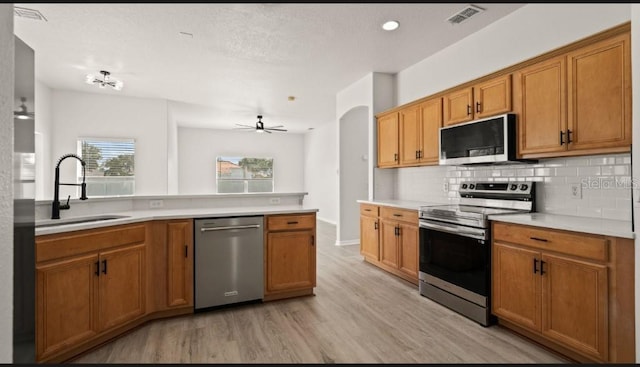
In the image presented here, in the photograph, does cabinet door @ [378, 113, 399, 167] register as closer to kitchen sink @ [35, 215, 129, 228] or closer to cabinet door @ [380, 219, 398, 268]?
cabinet door @ [380, 219, 398, 268]

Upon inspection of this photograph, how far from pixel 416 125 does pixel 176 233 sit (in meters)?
3.01

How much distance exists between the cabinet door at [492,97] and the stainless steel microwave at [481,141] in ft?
0.32

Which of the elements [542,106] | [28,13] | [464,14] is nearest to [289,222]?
[542,106]

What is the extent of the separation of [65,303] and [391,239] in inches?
125

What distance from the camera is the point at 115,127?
5875mm

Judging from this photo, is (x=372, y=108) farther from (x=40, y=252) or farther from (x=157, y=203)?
(x=40, y=252)

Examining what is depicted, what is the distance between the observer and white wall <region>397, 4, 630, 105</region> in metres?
2.43

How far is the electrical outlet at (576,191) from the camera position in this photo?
Result: 8.18 ft

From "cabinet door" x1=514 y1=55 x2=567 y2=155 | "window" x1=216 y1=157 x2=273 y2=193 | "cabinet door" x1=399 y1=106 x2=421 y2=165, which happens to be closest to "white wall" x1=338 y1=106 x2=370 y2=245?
"cabinet door" x1=399 y1=106 x2=421 y2=165

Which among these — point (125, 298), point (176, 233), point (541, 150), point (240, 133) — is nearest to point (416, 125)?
point (541, 150)

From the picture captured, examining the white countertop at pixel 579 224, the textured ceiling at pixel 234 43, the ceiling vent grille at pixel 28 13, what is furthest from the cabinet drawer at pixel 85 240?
the white countertop at pixel 579 224

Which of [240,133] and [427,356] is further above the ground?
[240,133]

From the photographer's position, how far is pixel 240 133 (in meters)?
10.1

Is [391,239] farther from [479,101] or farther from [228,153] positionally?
[228,153]
